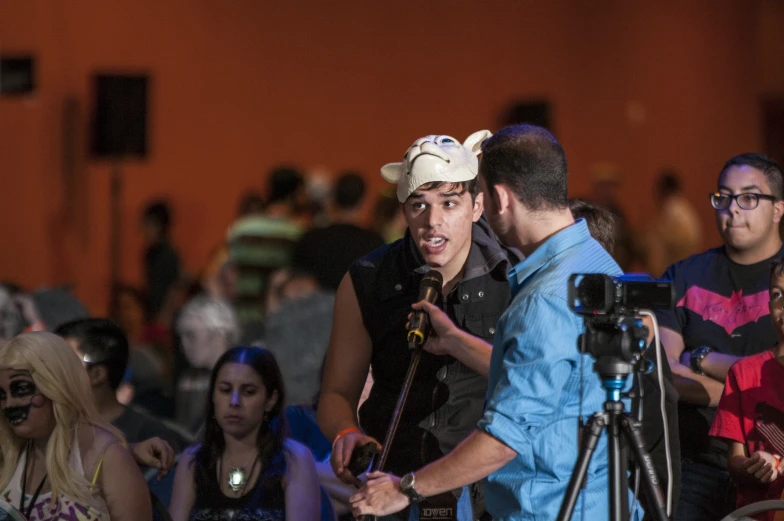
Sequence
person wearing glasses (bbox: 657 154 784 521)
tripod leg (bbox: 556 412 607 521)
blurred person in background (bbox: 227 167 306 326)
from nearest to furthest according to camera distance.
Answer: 1. tripod leg (bbox: 556 412 607 521)
2. person wearing glasses (bbox: 657 154 784 521)
3. blurred person in background (bbox: 227 167 306 326)

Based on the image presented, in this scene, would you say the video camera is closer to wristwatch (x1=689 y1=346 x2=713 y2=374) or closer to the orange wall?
wristwatch (x1=689 y1=346 x2=713 y2=374)

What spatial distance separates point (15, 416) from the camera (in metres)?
3.59

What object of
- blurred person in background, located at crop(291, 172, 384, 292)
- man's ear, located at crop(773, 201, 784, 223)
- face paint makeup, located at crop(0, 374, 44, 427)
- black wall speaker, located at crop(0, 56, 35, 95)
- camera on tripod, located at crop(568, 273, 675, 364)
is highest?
black wall speaker, located at crop(0, 56, 35, 95)

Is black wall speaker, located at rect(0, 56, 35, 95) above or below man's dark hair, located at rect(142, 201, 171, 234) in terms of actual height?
above

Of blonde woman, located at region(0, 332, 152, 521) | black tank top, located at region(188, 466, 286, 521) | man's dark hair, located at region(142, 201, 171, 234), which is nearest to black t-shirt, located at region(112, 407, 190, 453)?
black tank top, located at region(188, 466, 286, 521)

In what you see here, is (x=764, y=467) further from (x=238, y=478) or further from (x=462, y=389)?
(x=238, y=478)

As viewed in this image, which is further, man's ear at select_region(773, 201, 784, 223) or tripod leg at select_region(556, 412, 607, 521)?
man's ear at select_region(773, 201, 784, 223)

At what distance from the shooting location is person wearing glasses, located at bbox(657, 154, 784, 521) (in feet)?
12.5

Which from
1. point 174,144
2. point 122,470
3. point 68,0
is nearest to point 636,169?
point 174,144

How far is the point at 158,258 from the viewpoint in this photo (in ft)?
30.7

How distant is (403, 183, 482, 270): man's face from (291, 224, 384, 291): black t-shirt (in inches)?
90.4

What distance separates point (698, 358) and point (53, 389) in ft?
6.31

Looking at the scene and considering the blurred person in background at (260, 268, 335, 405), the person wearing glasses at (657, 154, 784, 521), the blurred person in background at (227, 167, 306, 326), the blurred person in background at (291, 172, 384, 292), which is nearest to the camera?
the person wearing glasses at (657, 154, 784, 521)

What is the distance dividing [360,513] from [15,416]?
1354 mm
